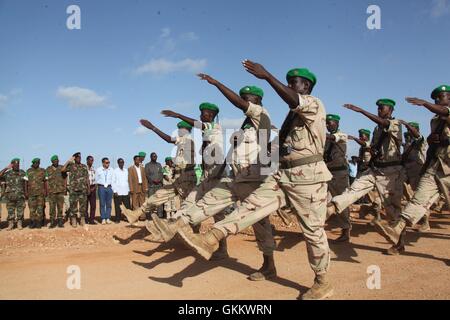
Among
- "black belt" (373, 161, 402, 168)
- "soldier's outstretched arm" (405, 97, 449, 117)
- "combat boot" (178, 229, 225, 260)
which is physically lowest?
"combat boot" (178, 229, 225, 260)

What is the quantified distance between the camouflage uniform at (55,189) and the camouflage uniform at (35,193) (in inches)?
7.8

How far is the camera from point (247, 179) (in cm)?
490

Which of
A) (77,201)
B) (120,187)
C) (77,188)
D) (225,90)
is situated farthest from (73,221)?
(225,90)

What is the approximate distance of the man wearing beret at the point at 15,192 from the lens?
9.80m

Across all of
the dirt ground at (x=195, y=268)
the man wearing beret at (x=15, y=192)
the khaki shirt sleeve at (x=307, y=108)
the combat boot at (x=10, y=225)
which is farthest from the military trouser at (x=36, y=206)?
the khaki shirt sleeve at (x=307, y=108)

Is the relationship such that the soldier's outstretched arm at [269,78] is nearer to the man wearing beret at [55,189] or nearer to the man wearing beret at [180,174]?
the man wearing beret at [180,174]

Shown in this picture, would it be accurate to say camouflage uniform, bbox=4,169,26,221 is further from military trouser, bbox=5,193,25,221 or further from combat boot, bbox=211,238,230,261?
combat boot, bbox=211,238,230,261

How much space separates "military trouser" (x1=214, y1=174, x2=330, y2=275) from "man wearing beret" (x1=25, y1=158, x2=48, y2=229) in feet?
25.7

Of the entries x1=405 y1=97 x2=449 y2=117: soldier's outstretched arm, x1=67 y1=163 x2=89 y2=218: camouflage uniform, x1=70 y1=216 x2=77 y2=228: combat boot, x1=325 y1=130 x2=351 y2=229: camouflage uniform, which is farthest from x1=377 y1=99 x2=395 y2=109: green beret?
x1=70 y1=216 x2=77 y2=228: combat boot

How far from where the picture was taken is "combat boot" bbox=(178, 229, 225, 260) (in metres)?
3.54

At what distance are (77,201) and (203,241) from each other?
7802mm
